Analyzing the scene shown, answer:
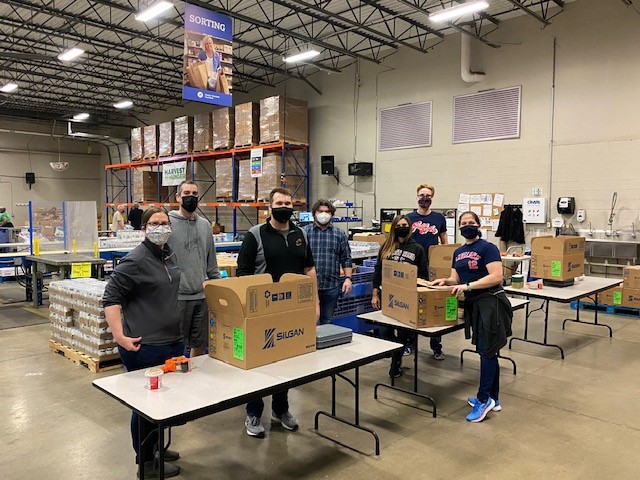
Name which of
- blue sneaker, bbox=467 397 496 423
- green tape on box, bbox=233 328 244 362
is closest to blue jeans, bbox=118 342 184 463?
green tape on box, bbox=233 328 244 362

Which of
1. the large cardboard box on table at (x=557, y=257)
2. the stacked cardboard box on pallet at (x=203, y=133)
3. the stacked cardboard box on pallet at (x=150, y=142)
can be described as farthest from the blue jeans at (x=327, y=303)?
the stacked cardboard box on pallet at (x=150, y=142)

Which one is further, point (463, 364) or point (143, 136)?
point (143, 136)

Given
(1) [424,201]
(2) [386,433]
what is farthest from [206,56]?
(2) [386,433]

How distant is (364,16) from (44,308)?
27.4 ft

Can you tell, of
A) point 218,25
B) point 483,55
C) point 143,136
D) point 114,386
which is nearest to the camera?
point 114,386

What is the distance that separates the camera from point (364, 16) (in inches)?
420

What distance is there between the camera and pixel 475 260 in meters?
3.87

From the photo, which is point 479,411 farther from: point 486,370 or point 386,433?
point 386,433

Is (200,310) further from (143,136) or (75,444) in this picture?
(143,136)

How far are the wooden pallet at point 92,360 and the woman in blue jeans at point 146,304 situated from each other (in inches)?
102

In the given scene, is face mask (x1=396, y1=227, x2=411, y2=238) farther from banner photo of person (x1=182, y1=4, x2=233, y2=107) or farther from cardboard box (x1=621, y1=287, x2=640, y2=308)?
cardboard box (x1=621, y1=287, x2=640, y2=308)

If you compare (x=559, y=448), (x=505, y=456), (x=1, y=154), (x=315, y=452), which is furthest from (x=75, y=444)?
(x=1, y=154)

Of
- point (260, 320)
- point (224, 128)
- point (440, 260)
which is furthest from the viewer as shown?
point (224, 128)

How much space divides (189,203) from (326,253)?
54.4 inches
